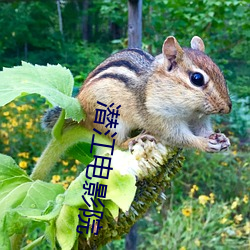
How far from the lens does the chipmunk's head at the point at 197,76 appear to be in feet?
2.18

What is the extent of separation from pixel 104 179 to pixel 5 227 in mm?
138

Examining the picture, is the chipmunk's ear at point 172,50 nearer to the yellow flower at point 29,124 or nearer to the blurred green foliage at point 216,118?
the blurred green foliage at point 216,118

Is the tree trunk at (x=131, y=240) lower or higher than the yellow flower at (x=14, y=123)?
lower

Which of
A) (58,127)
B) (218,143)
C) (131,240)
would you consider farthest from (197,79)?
(131,240)

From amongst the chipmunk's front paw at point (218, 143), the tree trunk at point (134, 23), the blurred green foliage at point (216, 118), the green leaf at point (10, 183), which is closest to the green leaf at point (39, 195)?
the green leaf at point (10, 183)

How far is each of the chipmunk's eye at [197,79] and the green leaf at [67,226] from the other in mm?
310

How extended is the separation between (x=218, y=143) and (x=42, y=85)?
0.24 m

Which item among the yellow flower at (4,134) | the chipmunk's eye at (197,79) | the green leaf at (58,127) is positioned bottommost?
the green leaf at (58,127)

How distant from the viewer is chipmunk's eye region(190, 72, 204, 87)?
0.70 m

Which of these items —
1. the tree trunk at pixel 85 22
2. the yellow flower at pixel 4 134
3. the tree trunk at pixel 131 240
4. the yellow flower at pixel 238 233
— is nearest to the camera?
the tree trunk at pixel 131 240

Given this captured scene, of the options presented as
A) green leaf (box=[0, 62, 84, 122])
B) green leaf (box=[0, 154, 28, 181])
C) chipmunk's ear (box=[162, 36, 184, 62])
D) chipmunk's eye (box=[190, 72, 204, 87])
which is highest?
chipmunk's ear (box=[162, 36, 184, 62])

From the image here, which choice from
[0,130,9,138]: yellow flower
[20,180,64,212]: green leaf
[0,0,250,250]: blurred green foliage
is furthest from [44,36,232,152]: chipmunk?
[0,130,9,138]: yellow flower

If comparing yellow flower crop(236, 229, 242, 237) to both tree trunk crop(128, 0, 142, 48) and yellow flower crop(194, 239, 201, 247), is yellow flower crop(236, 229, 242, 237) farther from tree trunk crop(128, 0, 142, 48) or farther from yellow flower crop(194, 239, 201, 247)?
tree trunk crop(128, 0, 142, 48)

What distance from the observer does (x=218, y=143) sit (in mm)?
630
